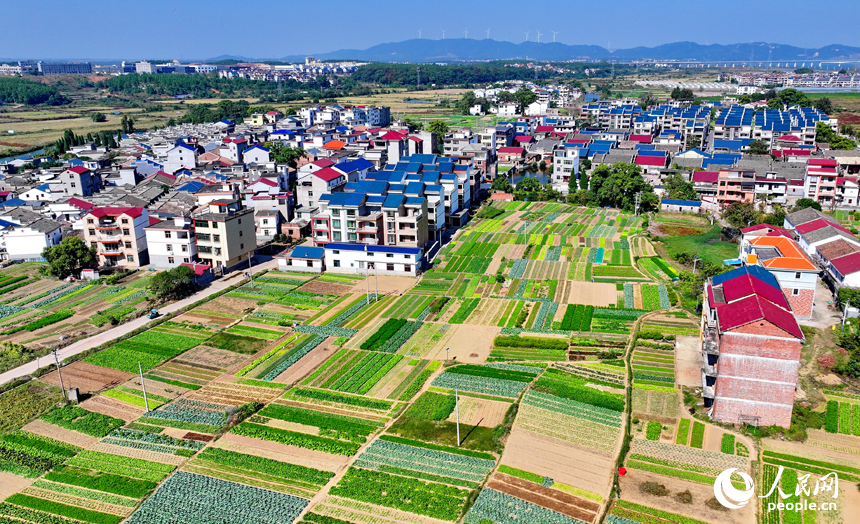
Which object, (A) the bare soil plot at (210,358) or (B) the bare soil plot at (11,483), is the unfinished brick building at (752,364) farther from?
(B) the bare soil plot at (11,483)

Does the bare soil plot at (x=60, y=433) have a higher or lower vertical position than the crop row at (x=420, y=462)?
higher

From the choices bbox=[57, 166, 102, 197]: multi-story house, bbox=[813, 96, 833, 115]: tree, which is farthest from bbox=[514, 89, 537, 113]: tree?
bbox=[57, 166, 102, 197]: multi-story house

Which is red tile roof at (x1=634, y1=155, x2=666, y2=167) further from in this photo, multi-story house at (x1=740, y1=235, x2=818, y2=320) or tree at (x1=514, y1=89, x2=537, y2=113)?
tree at (x1=514, y1=89, x2=537, y2=113)

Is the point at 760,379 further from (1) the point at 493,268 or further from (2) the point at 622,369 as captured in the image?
(1) the point at 493,268

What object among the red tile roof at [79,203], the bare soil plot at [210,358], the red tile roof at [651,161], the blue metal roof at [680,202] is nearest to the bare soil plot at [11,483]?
the bare soil plot at [210,358]

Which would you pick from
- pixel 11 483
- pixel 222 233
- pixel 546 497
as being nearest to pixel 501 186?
pixel 222 233

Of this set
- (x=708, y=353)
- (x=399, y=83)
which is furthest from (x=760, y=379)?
(x=399, y=83)
